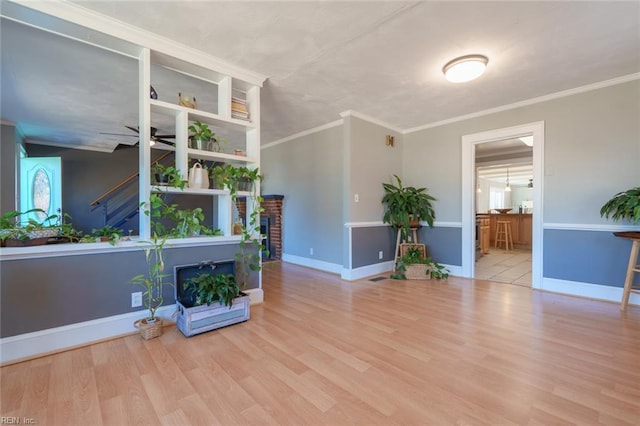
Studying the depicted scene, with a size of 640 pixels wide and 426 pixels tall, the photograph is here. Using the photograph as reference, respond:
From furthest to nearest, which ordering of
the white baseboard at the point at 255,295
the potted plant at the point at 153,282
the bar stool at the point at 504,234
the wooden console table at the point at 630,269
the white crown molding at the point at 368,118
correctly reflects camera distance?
the bar stool at the point at 504,234 → the white crown molding at the point at 368,118 → the white baseboard at the point at 255,295 → the wooden console table at the point at 630,269 → the potted plant at the point at 153,282

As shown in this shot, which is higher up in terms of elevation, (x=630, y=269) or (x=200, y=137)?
(x=200, y=137)

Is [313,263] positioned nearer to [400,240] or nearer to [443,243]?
[400,240]

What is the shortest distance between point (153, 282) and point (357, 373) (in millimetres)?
1763

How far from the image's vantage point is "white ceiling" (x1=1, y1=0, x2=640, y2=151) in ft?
6.33

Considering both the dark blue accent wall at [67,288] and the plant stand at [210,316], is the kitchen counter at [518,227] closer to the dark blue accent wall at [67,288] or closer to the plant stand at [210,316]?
the plant stand at [210,316]

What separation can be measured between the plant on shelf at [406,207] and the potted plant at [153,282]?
3152 millimetres

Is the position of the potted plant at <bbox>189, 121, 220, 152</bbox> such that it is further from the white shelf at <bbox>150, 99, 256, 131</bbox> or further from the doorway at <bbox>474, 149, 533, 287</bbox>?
the doorway at <bbox>474, 149, 533, 287</bbox>

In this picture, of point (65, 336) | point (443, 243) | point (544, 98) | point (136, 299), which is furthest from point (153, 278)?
point (544, 98)

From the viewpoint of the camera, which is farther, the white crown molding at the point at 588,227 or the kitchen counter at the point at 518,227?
the kitchen counter at the point at 518,227

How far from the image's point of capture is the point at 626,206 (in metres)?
2.53

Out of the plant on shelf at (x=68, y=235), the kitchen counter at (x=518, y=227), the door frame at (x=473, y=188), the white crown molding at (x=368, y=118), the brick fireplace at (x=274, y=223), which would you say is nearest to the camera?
the plant on shelf at (x=68, y=235)

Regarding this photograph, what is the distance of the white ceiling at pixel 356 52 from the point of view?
1931 millimetres

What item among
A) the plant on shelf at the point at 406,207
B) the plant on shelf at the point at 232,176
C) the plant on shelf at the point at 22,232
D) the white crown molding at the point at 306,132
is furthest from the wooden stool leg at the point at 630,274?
the plant on shelf at the point at 22,232

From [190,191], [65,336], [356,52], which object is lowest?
[65,336]
